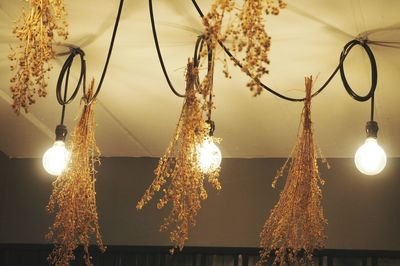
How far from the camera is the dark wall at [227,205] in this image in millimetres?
4637

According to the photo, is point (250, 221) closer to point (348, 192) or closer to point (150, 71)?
point (348, 192)

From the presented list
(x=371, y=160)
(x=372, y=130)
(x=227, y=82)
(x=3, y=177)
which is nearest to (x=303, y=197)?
(x=371, y=160)

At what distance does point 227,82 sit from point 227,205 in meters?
1.20

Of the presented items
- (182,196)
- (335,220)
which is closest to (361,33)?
(182,196)

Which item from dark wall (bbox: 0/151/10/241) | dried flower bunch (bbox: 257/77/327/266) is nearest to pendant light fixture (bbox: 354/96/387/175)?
dried flower bunch (bbox: 257/77/327/266)

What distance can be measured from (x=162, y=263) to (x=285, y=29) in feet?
7.11

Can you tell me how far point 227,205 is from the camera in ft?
16.2

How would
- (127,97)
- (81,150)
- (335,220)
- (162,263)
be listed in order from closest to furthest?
(81,150) → (127,97) → (335,220) → (162,263)

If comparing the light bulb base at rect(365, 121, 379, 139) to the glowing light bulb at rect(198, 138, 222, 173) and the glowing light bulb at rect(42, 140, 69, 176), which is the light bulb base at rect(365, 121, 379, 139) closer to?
the glowing light bulb at rect(198, 138, 222, 173)

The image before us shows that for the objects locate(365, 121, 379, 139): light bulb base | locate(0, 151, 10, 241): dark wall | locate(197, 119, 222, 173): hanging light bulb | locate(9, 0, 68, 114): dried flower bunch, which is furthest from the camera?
locate(0, 151, 10, 241): dark wall

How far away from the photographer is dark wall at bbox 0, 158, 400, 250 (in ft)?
15.2

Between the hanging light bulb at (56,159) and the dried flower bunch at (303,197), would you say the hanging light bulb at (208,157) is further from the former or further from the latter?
the hanging light bulb at (56,159)

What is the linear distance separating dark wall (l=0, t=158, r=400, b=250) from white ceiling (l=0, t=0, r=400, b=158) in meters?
0.11

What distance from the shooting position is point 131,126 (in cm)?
471
